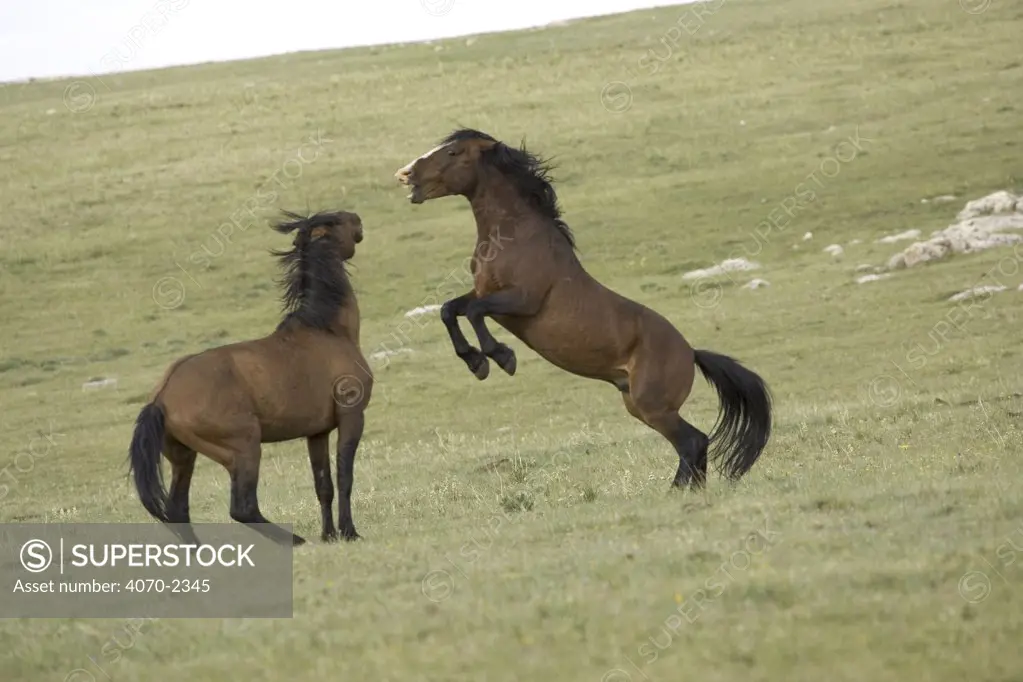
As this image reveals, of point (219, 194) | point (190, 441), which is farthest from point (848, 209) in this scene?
point (190, 441)

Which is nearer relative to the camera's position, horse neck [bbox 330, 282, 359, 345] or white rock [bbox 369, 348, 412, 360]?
horse neck [bbox 330, 282, 359, 345]

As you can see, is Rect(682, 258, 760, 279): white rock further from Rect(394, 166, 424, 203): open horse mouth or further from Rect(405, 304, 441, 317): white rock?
Rect(394, 166, 424, 203): open horse mouth

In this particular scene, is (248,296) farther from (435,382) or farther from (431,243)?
(435,382)

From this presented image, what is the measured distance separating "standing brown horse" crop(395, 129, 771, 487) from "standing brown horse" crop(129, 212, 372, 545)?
792 millimetres

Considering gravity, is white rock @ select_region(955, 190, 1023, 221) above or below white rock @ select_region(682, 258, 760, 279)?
above

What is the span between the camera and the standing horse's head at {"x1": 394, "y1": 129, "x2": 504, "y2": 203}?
33.0 feet

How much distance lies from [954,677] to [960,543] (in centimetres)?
164

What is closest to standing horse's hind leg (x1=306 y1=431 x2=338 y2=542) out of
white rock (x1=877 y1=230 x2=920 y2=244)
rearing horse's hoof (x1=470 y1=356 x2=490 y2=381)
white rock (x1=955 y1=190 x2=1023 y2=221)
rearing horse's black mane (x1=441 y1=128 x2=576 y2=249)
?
rearing horse's hoof (x1=470 y1=356 x2=490 y2=381)

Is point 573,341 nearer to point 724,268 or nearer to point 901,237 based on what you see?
point 724,268

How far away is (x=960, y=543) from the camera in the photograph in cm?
689

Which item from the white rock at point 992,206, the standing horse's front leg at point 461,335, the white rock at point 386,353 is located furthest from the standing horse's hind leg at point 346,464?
the white rock at point 992,206

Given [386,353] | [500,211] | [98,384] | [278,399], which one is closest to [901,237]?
[386,353]

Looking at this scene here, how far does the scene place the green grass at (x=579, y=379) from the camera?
6133mm

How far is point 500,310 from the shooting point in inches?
383
